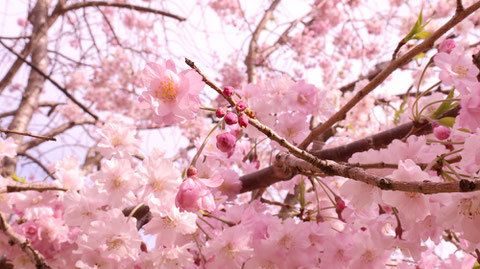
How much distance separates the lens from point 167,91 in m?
0.97

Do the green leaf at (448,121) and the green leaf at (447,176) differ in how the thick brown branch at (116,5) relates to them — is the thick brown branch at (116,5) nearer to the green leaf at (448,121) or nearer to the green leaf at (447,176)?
the green leaf at (448,121)

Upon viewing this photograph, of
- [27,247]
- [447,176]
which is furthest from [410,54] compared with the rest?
[27,247]

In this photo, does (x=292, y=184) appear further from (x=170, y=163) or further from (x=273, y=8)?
(x=273, y=8)

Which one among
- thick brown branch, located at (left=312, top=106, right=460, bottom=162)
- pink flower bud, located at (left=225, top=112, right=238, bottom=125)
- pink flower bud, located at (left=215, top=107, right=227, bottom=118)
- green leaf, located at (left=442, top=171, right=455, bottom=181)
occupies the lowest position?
green leaf, located at (left=442, top=171, right=455, bottom=181)

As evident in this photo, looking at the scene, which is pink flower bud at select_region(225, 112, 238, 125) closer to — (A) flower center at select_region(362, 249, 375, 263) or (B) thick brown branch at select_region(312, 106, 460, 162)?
(B) thick brown branch at select_region(312, 106, 460, 162)

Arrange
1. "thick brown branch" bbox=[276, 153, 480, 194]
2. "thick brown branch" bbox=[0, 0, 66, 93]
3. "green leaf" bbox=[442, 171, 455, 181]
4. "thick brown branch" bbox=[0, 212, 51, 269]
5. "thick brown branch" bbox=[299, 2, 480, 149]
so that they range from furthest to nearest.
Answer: "thick brown branch" bbox=[0, 0, 66, 93] < "thick brown branch" bbox=[0, 212, 51, 269] < "thick brown branch" bbox=[299, 2, 480, 149] < "green leaf" bbox=[442, 171, 455, 181] < "thick brown branch" bbox=[276, 153, 480, 194]

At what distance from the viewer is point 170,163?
3.92 ft

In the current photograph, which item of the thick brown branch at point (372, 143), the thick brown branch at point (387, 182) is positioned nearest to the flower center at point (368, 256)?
the thick brown branch at point (372, 143)

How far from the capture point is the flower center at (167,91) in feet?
3.17

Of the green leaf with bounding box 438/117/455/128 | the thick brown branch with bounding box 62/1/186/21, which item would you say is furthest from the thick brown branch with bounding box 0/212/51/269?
the thick brown branch with bounding box 62/1/186/21

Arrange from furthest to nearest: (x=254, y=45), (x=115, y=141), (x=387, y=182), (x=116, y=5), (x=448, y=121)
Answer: (x=254, y=45)
(x=116, y=5)
(x=115, y=141)
(x=448, y=121)
(x=387, y=182)

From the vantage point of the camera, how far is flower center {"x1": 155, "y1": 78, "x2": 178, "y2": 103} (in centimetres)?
97

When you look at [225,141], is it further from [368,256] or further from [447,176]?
[368,256]

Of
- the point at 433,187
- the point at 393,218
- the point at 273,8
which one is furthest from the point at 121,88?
the point at 433,187
